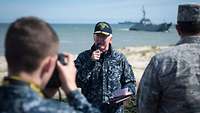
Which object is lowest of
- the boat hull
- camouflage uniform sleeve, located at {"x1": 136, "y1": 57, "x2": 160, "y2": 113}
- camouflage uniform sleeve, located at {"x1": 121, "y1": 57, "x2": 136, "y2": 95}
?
the boat hull

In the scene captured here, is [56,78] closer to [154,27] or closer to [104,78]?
[104,78]

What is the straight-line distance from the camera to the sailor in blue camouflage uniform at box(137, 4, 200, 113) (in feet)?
13.3

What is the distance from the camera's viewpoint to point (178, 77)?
4039mm

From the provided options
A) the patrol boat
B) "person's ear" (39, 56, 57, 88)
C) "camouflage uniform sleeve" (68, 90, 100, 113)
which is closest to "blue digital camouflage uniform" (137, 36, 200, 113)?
"camouflage uniform sleeve" (68, 90, 100, 113)

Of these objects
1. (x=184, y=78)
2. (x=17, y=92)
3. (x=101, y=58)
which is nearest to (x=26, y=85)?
(x=17, y=92)

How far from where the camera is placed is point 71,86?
277 centimetres

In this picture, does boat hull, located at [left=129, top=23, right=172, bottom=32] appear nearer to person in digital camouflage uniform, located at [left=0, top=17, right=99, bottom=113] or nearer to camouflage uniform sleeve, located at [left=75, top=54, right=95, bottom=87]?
camouflage uniform sleeve, located at [left=75, top=54, right=95, bottom=87]

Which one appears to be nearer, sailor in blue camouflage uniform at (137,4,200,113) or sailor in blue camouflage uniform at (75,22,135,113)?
sailor in blue camouflage uniform at (137,4,200,113)

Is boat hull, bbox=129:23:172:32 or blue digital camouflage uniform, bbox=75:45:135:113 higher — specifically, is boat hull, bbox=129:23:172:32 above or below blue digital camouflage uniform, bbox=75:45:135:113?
below

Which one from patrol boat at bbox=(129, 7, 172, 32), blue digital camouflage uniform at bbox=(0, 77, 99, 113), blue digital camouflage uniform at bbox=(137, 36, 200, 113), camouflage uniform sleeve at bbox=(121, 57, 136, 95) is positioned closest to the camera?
blue digital camouflage uniform at bbox=(0, 77, 99, 113)

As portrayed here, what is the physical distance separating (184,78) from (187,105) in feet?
0.75

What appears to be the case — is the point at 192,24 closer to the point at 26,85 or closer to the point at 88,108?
the point at 88,108

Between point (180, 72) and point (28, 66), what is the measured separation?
1.83 m

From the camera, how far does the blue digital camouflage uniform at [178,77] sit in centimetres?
404
